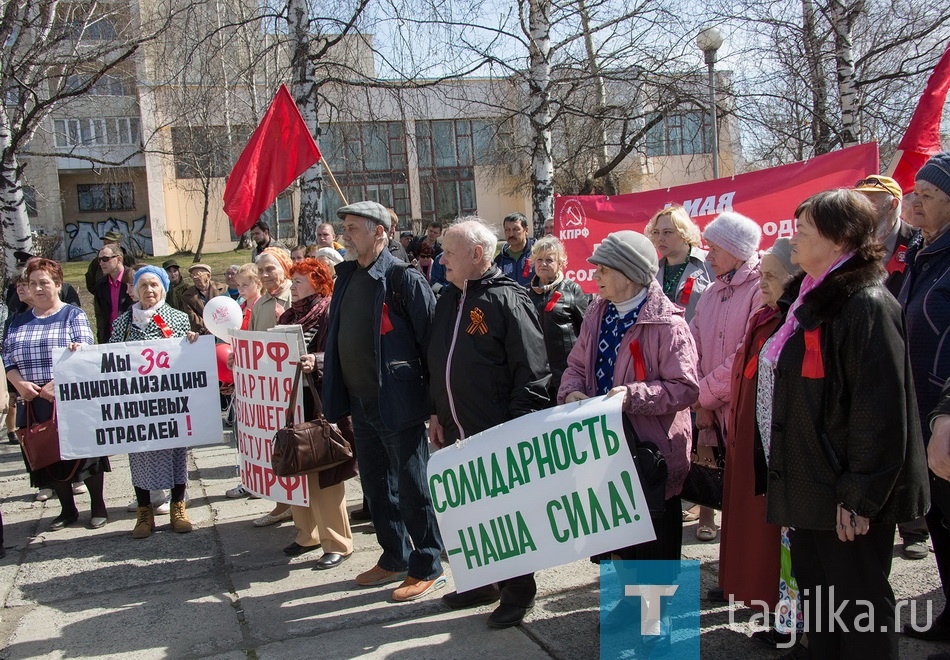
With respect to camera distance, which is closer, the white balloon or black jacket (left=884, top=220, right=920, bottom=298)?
black jacket (left=884, top=220, right=920, bottom=298)

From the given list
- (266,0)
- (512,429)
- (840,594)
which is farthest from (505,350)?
(266,0)

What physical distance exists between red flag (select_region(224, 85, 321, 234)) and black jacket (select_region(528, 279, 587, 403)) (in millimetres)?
2662

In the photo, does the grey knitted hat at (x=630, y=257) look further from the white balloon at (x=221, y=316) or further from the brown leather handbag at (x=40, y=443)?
the brown leather handbag at (x=40, y=443)

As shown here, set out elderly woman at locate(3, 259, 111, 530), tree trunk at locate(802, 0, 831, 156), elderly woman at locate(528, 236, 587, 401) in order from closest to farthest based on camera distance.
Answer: elderly woman at locate(528, 236, 587, 401)
elderly woman at locate(3, 259, 111, 530)
tree trunk at locate(802, 0, 831, 156)

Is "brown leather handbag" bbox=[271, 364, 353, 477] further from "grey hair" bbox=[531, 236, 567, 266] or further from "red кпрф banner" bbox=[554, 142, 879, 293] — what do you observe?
"red кпрф banner" bbox=[554, 142, 879, 293]

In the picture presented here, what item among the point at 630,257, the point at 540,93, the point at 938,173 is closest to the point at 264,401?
the point at 630,257

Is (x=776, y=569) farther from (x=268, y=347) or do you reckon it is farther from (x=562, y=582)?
(x=268, y=347)

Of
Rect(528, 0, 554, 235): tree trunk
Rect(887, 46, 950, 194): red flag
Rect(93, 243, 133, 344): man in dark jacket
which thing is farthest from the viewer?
Rect(528, 0, 554, 235): tree trunk

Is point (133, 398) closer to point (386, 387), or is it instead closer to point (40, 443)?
point (40, 443)

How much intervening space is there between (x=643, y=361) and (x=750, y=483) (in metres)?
0.73

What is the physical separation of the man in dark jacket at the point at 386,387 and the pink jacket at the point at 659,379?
1003mm

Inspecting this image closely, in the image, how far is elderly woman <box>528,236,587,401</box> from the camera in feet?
17.8

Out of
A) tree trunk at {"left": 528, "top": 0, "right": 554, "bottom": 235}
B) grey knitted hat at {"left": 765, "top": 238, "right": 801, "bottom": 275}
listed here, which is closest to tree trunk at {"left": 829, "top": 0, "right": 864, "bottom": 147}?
tree trunk at {"left": 528, "top": 0, "right": 554, "bottom": 235}

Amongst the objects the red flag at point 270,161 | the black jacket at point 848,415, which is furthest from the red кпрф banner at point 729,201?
the black jacket at point 848,415
